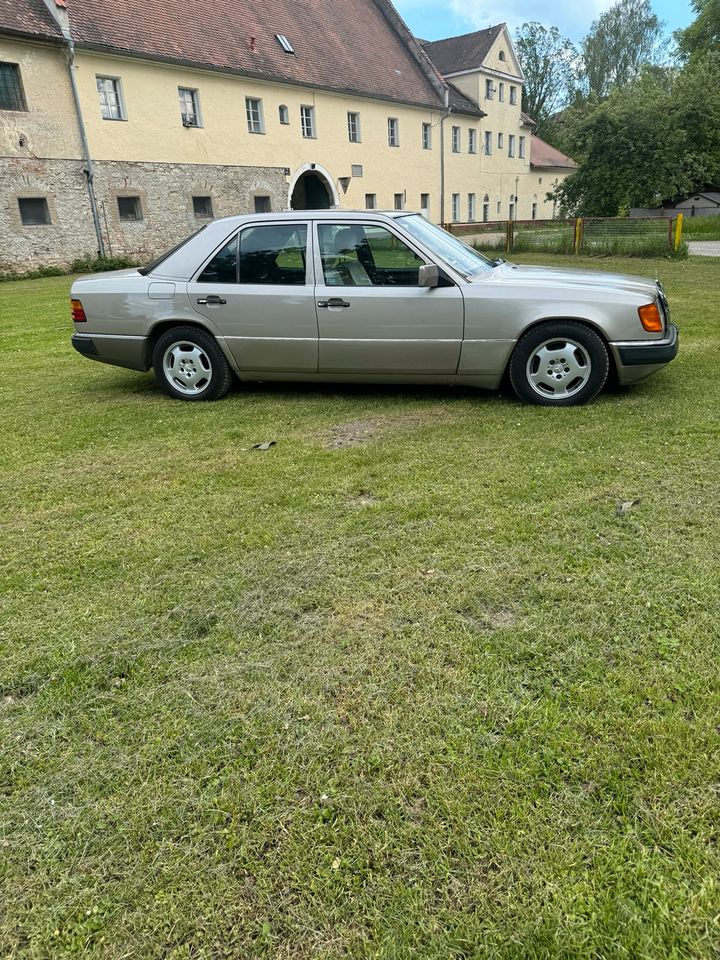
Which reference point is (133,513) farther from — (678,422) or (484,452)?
(678,422)

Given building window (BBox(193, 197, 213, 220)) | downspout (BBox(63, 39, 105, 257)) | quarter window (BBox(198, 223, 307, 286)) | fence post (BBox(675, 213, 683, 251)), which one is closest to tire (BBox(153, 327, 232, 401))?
quarter window (BBox(198, 223, 307, 286))

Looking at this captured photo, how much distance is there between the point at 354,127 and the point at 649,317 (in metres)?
33.9

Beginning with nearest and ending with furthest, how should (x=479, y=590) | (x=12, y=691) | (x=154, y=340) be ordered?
(x=12, y=691) < (x=479, y=590) < (x=154, y=340)

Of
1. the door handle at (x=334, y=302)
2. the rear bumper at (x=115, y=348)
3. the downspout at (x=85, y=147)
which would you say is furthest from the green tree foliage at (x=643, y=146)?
the rear bumper at (x=115, y=348)

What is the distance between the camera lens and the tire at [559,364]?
5371 mm

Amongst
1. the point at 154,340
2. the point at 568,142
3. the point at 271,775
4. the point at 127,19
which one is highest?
the point at 127,19

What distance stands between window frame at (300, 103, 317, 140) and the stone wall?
12.2ft

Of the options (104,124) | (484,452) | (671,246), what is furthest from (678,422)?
(104,124)

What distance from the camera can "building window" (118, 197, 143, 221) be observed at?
81.4ft

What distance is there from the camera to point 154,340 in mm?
6324

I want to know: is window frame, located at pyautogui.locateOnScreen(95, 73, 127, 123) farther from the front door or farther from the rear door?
the front door

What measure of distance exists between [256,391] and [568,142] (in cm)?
2782

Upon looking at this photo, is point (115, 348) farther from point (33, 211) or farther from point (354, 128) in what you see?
point (354, 128)

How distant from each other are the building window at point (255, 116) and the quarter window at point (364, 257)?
2694 cm
